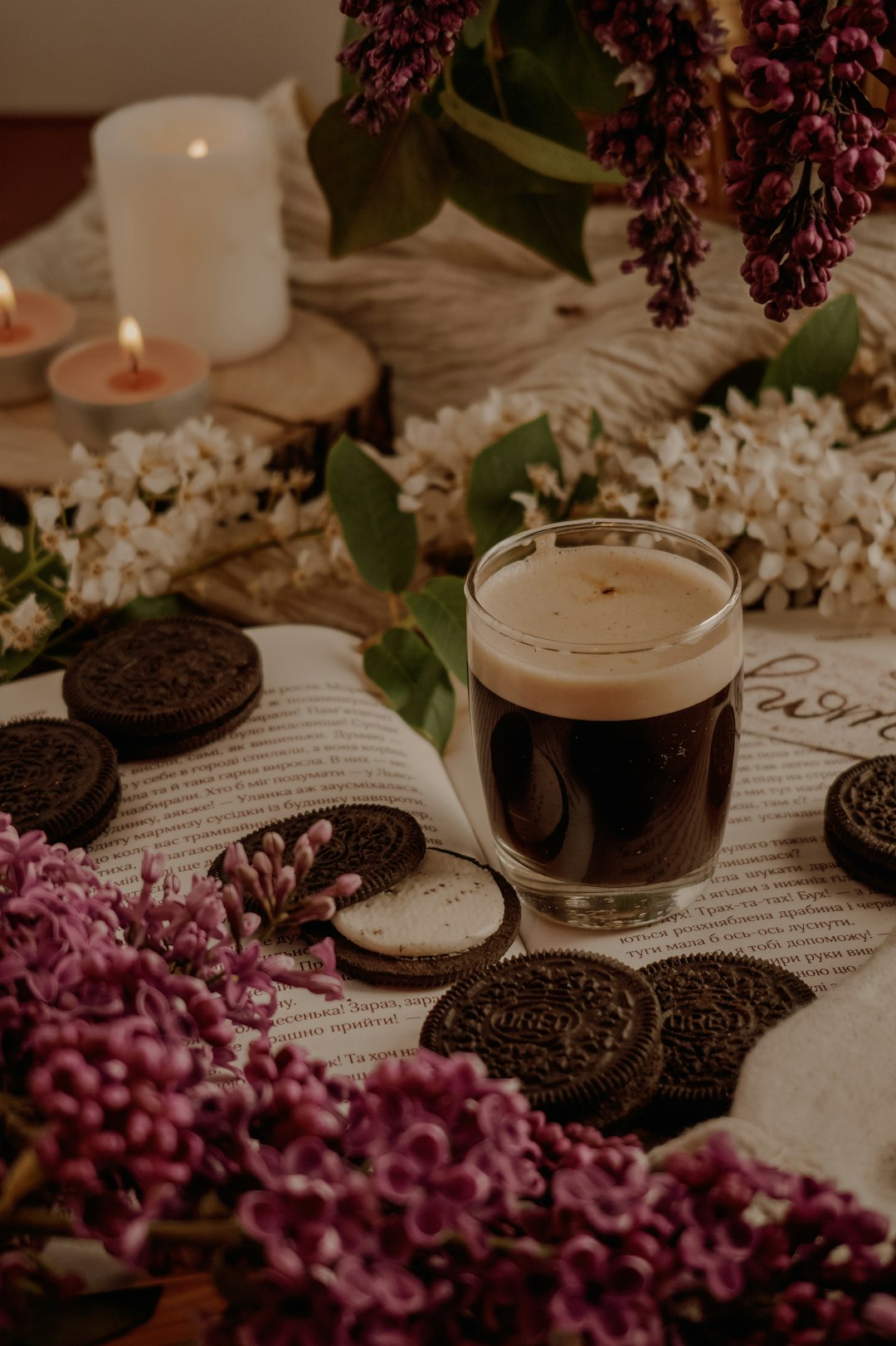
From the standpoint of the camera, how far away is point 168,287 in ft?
4.57

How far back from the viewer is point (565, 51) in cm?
87

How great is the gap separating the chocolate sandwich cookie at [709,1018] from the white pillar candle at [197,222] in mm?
917

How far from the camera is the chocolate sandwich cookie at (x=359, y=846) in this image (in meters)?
0.77

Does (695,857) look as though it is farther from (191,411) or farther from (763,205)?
(191,411)

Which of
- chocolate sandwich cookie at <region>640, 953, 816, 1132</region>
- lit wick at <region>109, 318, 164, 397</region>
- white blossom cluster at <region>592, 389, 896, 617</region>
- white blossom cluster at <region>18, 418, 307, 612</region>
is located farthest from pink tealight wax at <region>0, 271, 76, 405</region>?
chocolate sandwich cookie at <region>640, 953, 816, 1132</region>

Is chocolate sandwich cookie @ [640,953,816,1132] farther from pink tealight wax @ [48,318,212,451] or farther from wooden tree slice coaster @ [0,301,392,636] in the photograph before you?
pink tealight wax @ [48,318,212,451]

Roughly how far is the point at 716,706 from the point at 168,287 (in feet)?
2.85

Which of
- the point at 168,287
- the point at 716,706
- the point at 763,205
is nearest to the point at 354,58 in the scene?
the point at 763,205

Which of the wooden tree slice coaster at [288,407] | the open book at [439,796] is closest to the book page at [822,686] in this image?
the open book at [439,796]

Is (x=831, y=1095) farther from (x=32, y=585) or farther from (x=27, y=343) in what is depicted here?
(x=27, y=343)

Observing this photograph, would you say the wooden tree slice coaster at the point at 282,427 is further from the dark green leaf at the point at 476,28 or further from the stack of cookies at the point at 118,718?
the dark green leaf at the point at 476,28

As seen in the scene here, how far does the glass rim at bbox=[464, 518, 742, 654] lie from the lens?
71 cm

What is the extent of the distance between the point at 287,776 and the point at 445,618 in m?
0.16

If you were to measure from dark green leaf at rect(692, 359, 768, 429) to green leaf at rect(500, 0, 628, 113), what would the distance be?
36 centimetres
